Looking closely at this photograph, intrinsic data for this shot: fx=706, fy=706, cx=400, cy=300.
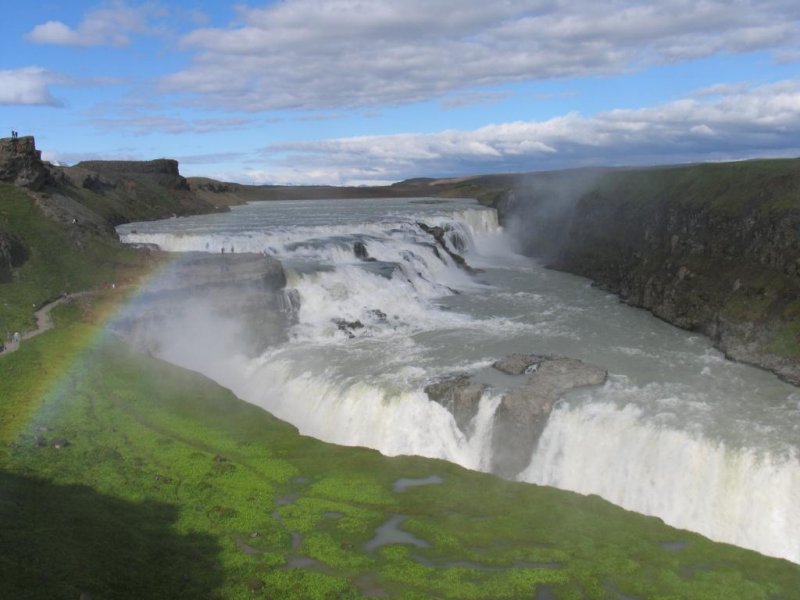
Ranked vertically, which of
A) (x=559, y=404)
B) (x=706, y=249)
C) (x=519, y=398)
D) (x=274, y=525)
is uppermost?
(x=706, y=249)

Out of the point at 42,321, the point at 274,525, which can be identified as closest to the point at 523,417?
the point at 274,525

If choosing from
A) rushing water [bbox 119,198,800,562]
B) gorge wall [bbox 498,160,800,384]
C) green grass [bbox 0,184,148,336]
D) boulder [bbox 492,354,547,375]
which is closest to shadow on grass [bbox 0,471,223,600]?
rushing water [bbox 119,198,800,562]

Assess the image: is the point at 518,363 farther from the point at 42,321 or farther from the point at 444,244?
the point at 444,244

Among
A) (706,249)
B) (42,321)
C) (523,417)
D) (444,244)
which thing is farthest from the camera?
(444,244)

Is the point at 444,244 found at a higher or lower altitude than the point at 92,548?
higher

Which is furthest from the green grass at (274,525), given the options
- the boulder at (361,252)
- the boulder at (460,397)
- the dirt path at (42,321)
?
the boulder at (361,252)

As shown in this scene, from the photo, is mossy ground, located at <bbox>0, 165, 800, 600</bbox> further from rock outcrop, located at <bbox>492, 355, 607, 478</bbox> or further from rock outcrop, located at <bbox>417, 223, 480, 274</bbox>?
rock outcrop, located at <bbox>417, 223, 480, 274</bbox>
